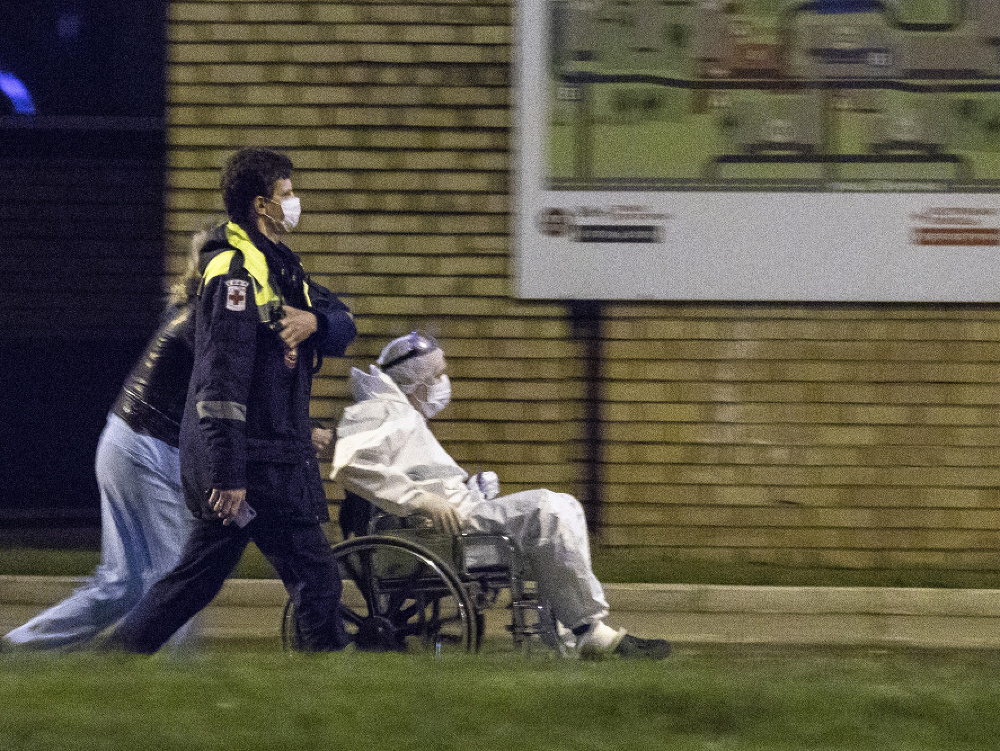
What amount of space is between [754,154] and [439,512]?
10.7ft

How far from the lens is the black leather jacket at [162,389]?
5.01 meters

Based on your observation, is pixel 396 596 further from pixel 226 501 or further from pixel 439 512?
pixel 226 501

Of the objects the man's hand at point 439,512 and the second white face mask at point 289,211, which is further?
the man's hand at point 439,512

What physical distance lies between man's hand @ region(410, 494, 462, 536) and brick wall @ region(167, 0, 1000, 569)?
2640mm

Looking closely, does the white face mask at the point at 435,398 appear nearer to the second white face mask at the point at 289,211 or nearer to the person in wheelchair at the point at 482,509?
the person in wheelchair at the point at 482,509

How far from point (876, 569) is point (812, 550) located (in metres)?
0.33

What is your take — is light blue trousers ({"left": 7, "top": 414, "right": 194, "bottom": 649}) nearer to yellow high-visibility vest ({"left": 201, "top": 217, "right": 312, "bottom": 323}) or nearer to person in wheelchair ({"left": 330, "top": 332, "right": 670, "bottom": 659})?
person in wheelchair ({"left": 330, "top": 332, "right": 670, "bottom": 659})

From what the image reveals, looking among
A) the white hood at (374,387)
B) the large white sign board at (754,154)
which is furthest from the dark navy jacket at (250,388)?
the large white sign board at (754,154)

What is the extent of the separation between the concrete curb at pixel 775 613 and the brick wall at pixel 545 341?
3.22 ft

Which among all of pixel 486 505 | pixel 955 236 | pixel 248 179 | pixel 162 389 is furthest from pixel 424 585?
pixel 955 236

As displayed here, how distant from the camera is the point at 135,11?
27.4 feet

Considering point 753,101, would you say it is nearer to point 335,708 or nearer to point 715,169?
point 715,169

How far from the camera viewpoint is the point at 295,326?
15.1ft

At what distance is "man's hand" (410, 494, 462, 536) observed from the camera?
517cm
